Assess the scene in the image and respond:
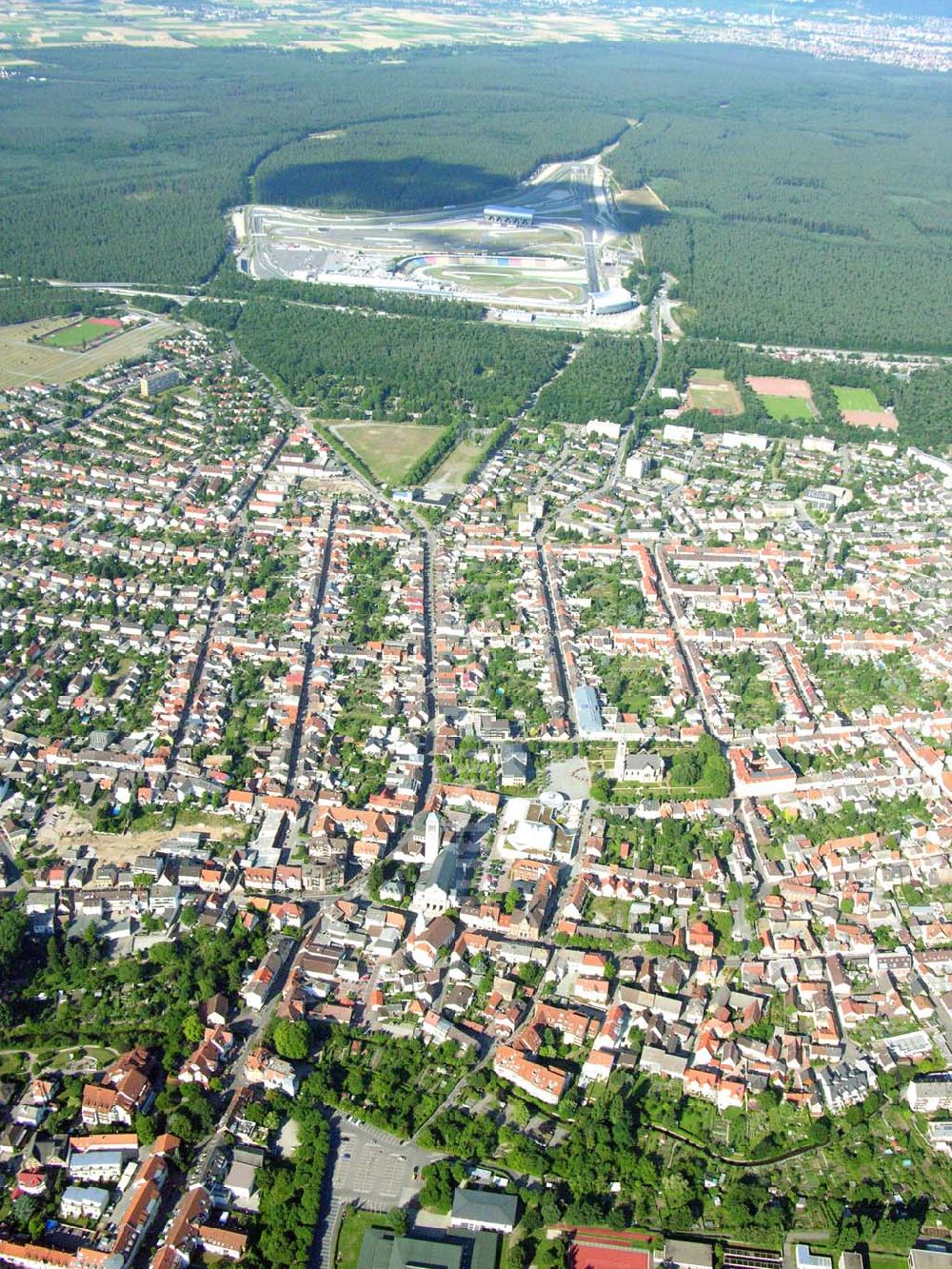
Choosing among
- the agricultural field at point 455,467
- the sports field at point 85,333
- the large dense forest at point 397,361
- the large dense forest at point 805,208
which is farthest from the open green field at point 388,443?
the large dense forest at point 805,208

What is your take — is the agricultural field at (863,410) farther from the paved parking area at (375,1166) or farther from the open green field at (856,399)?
the paved parking area at (375,1166)

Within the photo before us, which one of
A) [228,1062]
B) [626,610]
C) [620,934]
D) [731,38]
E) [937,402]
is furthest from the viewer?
[731,38]

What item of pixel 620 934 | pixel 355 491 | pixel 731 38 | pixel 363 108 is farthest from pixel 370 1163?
pixel 731 38

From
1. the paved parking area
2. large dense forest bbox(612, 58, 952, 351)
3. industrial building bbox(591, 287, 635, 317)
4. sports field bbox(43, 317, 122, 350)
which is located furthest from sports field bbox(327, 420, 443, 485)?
the paved parking area

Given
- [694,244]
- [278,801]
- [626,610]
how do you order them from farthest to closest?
[694,244] → [626,610] → [278,801]

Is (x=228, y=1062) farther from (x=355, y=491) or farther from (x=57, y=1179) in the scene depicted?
(x=355, y=491)

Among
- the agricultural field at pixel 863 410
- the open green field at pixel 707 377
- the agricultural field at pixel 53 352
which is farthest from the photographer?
the open green field at pixel 707 377
